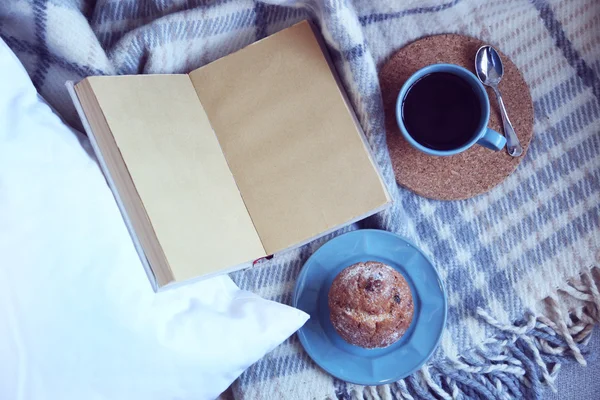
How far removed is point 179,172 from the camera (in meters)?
0.66

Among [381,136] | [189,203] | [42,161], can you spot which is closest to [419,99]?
[381,136]

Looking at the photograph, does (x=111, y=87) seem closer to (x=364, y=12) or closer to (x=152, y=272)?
(x=152, y=272)

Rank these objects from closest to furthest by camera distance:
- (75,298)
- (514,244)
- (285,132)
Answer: (75,298), (285,132), (514,244)

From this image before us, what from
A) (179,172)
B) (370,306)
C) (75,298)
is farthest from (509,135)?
(75,298)

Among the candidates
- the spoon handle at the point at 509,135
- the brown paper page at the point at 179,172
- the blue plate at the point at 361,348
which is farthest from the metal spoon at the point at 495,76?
the brown paper page at the point at 179,172

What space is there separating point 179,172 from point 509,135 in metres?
Result: 0.42

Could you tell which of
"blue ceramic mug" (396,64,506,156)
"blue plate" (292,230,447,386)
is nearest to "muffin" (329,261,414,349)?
"blue plate" (292,230,447,386)

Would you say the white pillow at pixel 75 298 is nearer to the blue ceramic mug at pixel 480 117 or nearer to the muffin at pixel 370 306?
the muffin at pixel 370 306

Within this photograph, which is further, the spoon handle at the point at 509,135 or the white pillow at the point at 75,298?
the spoon handle at the point at 509,135

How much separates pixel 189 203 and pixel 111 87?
15 centimetres

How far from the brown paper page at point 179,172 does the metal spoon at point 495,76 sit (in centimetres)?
35

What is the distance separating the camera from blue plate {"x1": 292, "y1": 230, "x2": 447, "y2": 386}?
77cm

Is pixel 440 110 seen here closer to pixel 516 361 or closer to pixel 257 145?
pixel 257 145

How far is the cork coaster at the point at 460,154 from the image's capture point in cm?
77
